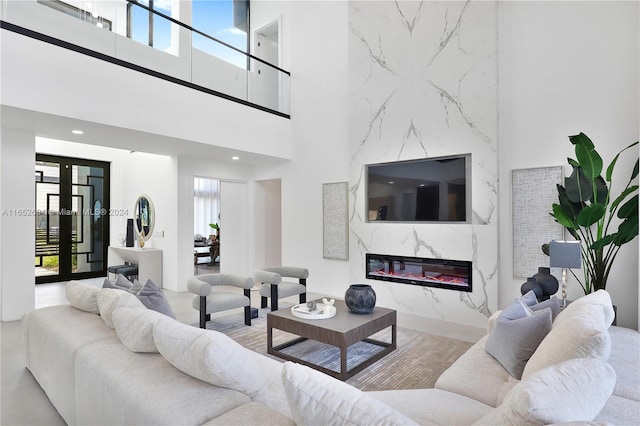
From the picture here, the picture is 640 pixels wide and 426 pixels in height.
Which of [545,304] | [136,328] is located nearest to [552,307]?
[545,304]

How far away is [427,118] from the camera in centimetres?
503

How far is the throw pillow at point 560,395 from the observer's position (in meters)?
1.00

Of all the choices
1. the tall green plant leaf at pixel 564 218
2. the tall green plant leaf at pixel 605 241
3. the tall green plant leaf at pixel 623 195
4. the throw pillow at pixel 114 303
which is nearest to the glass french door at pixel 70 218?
the throw pillow at pixel 114 303

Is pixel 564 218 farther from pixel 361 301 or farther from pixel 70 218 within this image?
pixel 70 218

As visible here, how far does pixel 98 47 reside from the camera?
4277 mm

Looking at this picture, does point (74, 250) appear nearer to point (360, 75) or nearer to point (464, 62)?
point (360, 75)

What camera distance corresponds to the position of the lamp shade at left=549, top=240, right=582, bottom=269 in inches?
120

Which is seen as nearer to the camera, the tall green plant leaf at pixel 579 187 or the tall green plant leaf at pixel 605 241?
Result: the tall green plant leaf at pixel 605 241

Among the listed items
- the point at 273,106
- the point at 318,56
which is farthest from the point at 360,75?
the point at 273,106

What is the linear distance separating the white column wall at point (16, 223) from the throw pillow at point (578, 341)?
19.1 ft

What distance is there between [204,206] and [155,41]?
6.80 metres

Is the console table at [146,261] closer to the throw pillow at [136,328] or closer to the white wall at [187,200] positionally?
the white wall at [187,200]

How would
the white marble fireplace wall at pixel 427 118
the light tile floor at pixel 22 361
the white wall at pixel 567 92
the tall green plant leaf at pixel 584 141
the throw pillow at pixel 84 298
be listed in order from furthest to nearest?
the white marble fireplace wall at pixel 427 118, the white wall at pixel 567 92, the tall green plant leaf at pixel 584 141, the throw pillow at pixel 84 298, the light tile floor at pixel 22 361

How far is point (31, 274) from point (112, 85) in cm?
282
